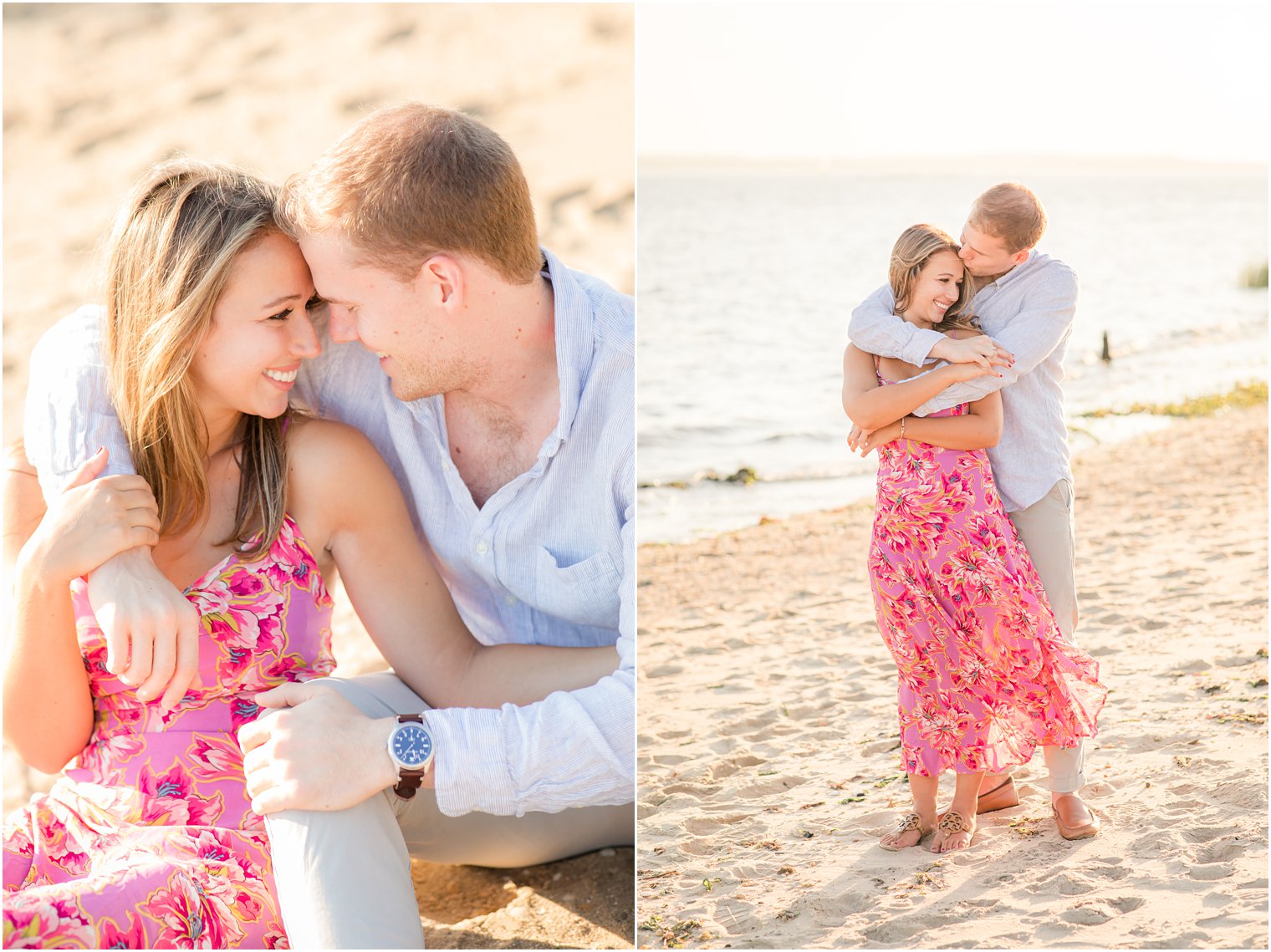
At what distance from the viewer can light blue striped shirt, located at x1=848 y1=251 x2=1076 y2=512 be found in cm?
283

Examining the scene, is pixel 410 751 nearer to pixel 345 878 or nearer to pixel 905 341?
pixel 345 878

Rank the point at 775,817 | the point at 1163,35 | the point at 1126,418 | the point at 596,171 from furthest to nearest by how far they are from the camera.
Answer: the point at 1126,418, the point at 596,171, the point at 1163,35, the point at 775,817

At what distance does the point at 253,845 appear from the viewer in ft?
7.57

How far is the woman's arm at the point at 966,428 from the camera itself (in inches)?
114

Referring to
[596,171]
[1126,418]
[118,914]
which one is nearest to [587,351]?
[118,914]

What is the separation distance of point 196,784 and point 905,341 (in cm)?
182

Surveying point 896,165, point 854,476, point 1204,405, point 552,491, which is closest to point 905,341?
point 552,491

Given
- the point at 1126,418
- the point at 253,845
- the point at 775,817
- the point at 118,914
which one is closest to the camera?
the point at 118,914

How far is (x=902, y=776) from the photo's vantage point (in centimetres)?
366

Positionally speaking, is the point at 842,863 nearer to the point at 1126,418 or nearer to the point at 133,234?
the point at 133,234

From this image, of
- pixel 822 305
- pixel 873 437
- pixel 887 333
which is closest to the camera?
pixel 887 333

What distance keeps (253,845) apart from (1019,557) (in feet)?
6.10

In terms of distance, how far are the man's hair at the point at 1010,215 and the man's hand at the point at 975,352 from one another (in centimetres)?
24

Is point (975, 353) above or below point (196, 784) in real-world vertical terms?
above
